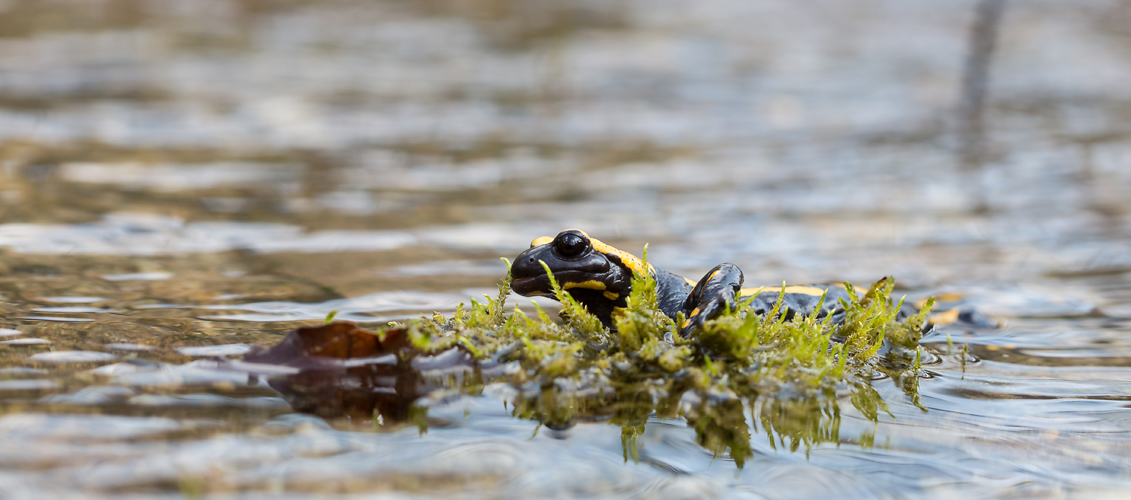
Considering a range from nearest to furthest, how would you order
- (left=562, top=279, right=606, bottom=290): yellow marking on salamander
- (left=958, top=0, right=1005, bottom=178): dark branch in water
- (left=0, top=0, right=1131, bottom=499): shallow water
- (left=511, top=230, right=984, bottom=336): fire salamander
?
1. (left=0, top=0, right=1131, bottom=499): shallow water
2. (left=511, top=230, right=984, bottom=336): fire salamander
3. (left=562, top=279, right=606, bottom=290): yellow marking on salamander
4. (left=958, top=0, right=1005, bottom=178): dark branch in water

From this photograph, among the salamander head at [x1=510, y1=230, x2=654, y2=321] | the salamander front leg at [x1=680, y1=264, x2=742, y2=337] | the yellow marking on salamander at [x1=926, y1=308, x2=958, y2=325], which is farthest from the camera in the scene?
the yellow marking on salamander at [x1=926, y1=308, x2=958, y2=325]

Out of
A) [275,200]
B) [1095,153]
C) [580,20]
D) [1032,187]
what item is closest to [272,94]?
[275,200]

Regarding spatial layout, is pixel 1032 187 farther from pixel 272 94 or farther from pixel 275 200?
pixel 272 94

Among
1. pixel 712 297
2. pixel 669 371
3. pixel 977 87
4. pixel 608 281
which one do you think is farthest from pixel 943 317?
pixel 977 87

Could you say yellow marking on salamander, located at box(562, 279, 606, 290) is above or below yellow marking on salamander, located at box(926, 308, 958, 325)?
above

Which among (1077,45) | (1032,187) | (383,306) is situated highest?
(1077,45)

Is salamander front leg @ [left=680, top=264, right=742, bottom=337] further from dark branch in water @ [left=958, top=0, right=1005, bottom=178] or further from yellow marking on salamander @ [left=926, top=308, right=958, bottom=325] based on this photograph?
dark branch in water @ [left=958, top=0, right=1005, bottom=178]

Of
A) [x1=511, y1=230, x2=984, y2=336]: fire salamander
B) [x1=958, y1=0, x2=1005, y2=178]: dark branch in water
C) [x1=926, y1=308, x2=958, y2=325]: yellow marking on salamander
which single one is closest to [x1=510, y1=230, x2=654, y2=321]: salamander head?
[x1=511, y1=230, x2=984, y2=336]: fire salamander

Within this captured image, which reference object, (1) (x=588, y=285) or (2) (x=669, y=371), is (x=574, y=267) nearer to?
(1) (x=588, y=285)
